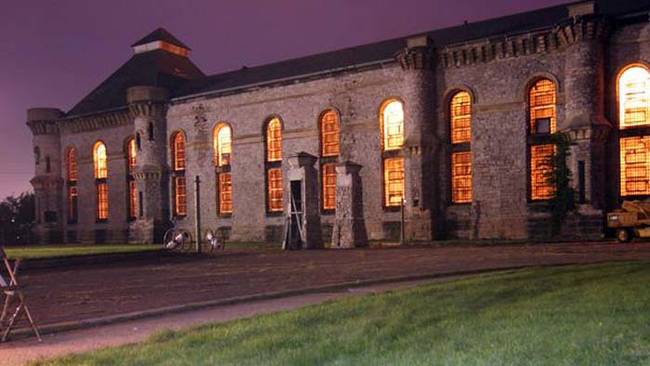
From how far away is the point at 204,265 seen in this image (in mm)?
19641

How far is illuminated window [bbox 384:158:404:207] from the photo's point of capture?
31.7 metres

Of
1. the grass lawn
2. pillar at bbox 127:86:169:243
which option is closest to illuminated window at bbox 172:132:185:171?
pillar at bbox 127:86:169:243

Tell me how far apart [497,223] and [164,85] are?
24.9 m

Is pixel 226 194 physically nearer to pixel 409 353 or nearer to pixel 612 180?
pixel 612 180

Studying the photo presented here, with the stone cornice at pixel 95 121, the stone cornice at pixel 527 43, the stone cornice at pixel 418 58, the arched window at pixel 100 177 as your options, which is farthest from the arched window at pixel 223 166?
the stone cornice at pixel 527 43

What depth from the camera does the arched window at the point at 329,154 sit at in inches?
1334

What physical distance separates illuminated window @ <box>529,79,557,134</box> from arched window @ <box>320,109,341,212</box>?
986 cm

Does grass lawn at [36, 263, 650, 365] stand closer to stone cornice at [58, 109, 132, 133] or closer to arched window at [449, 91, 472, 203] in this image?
arched window at [449, 91, 472, 203]

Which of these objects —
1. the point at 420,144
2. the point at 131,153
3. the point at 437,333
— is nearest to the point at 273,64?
the point at 131,153

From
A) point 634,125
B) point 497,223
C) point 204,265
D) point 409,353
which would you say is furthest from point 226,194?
point 409,353

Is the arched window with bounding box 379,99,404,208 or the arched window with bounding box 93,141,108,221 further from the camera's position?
the arched window with bounding box 93,141,108,221

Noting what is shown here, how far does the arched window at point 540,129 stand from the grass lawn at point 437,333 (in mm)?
18875

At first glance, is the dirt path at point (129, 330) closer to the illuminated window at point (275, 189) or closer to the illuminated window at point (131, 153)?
the illuminated window at point (275, 189)

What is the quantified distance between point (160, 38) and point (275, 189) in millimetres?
18912
